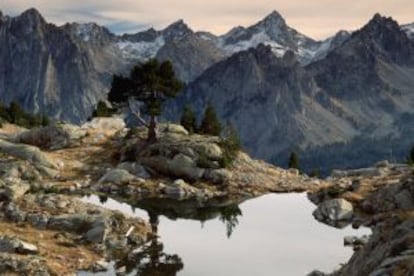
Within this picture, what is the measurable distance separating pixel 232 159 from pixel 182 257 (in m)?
41.8

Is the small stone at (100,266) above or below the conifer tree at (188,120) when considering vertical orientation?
below

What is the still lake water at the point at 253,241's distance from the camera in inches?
1781

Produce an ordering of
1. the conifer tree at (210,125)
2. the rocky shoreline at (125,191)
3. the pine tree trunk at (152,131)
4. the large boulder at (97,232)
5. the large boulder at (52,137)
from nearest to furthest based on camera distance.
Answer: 1. the rocky shoreline at (125,191)
2. the large boulder at (97,232)
3. the pine tree trunk at (152,131)
4. the large boulder at (52,137)
5. the conifer tree at (210,125)

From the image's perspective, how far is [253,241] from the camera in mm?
54219

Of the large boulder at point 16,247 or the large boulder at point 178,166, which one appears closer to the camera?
the large boulder at point 16,247

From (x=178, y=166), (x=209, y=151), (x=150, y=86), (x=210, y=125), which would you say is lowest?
(x=178, y=166)

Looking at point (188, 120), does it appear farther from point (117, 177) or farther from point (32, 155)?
point (117, 177)

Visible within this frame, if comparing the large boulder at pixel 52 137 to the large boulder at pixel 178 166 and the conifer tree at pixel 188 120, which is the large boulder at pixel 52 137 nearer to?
the large boulder at pixel 178 166

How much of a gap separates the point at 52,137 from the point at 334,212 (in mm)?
52677

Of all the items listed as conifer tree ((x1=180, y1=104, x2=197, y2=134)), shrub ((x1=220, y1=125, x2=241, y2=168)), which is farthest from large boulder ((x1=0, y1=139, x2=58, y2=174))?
conifer tree ((x1=180, y1=104, x2=197, y2=134))

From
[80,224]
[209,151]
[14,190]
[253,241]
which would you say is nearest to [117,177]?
[209,151]

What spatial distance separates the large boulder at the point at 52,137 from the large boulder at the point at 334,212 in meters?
47.9

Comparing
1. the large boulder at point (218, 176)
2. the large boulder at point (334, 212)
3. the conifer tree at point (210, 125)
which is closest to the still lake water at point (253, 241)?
the large boulder at point (334, 212)

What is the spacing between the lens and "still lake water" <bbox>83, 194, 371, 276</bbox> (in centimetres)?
4525
